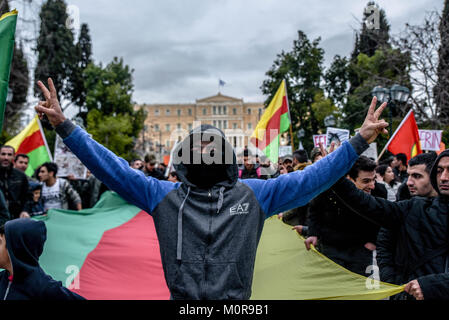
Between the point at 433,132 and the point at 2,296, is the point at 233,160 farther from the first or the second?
the point at 433,132

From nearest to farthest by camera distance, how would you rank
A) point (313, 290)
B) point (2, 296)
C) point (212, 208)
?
point (212, 208)
point (2, 296)
point (313, 290)

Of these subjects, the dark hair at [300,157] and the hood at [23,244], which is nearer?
the hood at [23,244]

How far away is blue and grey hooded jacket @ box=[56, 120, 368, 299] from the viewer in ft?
7.39

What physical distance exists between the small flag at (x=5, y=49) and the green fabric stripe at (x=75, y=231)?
2.70 meters

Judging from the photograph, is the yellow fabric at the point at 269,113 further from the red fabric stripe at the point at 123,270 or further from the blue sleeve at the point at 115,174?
the blue sleeve at the point at 115,174

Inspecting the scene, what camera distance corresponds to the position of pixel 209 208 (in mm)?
2357

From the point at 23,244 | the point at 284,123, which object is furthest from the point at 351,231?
the point at 284,123

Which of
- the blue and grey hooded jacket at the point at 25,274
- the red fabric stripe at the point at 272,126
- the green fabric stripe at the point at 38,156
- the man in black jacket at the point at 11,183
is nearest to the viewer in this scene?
the blue and grey hooded jacket at the point at 25,274

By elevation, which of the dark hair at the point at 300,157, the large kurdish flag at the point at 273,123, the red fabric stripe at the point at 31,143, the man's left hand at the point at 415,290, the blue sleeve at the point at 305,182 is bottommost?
the man's left hand at the point at 415,290

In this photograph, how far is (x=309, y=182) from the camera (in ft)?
8.05

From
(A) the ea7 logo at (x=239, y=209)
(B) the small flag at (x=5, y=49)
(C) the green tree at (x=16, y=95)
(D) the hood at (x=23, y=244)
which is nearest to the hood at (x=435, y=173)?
(A) the ea7 logo at (x=239, y=209)

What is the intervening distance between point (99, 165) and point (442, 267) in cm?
228

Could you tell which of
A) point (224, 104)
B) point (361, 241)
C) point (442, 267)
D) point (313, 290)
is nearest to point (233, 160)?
point (442, 267)

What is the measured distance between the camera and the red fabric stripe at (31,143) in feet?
36.6
